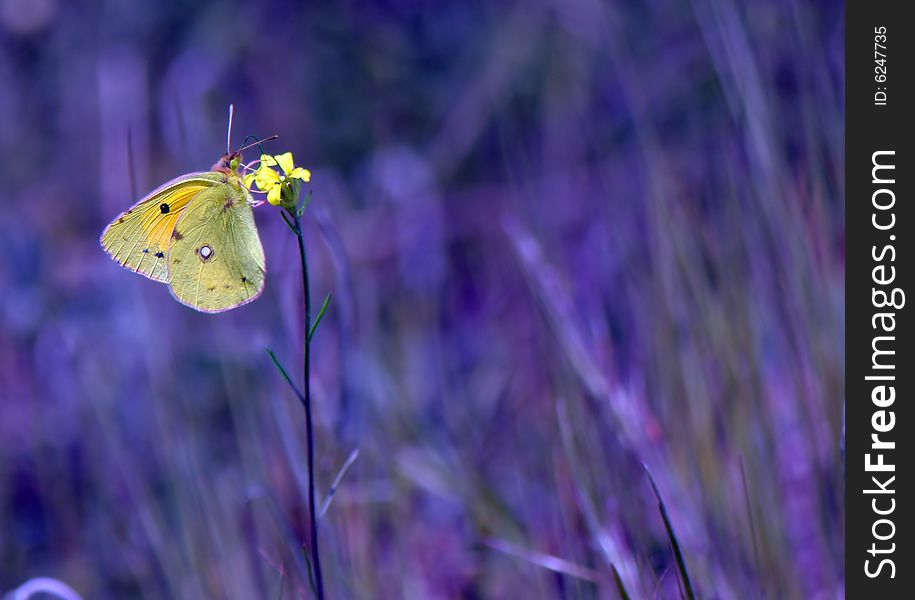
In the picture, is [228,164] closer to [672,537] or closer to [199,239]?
[199,239]

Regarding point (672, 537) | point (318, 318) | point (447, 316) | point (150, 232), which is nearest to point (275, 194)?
point (318, 318)

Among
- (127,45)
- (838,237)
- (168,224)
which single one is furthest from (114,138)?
(838,237)

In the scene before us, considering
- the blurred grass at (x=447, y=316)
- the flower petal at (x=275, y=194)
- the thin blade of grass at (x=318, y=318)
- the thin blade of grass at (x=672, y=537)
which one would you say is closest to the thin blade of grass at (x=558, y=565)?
the blurred grass at (x=447, y=316)

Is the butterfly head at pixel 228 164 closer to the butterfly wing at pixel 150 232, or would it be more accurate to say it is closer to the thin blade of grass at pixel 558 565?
the butterfly wing at pixel 150 232

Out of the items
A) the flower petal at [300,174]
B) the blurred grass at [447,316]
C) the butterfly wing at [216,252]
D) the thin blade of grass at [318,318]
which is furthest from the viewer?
the blurred grass at [447,316]

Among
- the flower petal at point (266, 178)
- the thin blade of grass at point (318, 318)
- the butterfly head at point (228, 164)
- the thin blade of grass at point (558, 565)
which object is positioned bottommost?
the thin blade of grass at point (558, 565)

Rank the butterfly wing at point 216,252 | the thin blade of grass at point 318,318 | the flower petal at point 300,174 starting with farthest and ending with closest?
the butterfly wing at point 216,252, the flower petal at point 300,174, the thin blade of grass at point 318,318
